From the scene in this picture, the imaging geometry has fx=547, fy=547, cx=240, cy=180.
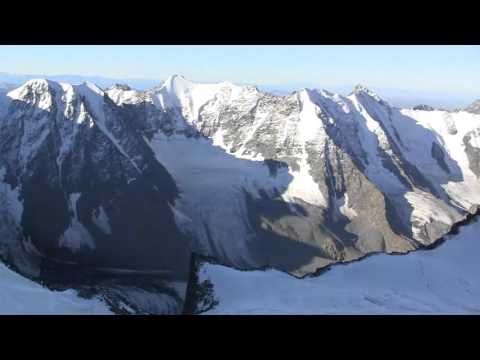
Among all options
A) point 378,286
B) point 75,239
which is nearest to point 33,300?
point 378,286

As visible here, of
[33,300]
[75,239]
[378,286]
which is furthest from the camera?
[75,239]

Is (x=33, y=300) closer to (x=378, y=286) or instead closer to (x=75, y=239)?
(x=378, y=286)

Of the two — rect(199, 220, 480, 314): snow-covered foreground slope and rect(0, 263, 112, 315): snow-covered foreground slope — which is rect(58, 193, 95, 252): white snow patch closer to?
rect(199, 220, 480, 314): snow-covered foreground slope

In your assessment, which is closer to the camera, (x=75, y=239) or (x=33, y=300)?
(x=33, y=300)

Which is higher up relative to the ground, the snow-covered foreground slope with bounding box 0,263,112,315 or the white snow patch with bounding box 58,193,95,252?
the snow-covered foreground slope with bounding box 0,263,112,315

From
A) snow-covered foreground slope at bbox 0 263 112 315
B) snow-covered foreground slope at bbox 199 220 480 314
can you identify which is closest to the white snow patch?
snow-covered foreground slope at bbox 199 220 480 314
